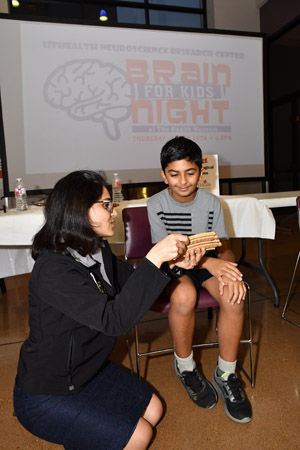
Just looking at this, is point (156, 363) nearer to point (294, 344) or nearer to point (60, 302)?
point (294, 344)

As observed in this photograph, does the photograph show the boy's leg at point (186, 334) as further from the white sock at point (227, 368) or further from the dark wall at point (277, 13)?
the dark wall at point (277, 13)

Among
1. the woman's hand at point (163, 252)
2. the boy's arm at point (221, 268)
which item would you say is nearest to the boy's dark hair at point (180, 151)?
the boy's arm at point (221, 268)

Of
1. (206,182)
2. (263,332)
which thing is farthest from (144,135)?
(263,332)

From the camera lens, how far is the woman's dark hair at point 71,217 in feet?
3.52

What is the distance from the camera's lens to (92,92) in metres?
3.55

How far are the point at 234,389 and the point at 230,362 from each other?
0.11 meters

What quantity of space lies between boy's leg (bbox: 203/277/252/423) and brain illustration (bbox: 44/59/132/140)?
2.58m

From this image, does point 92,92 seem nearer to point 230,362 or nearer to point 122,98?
point 122,98

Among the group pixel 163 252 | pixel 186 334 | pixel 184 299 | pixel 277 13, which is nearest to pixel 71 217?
pixel 163 252

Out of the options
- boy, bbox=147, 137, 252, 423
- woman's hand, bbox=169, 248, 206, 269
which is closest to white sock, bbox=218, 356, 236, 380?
boy, bbox=147, 137, 252, 423

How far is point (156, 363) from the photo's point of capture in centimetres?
200

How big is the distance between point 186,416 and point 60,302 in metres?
0.91

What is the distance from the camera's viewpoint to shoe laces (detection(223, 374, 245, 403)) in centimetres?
151

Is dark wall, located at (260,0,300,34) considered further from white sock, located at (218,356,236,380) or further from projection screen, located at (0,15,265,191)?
white sock, located at (218,356,236,380)
